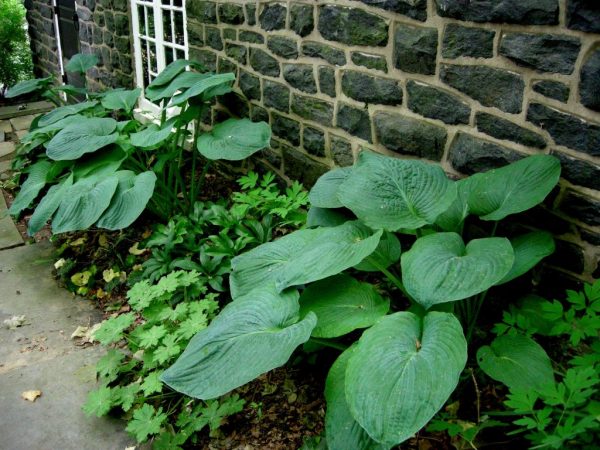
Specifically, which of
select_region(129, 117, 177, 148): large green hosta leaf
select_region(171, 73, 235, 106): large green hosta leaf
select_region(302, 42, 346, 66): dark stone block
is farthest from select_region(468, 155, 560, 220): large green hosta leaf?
select_region(129, 117, 177, 148): large green hosta leaf

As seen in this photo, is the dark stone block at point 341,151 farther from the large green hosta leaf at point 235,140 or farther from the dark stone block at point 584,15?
the dark stone block at point 584,15

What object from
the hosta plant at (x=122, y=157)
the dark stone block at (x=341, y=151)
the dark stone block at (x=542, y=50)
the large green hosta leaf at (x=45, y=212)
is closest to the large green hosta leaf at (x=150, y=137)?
the hosta plant at (x=122, y=157)

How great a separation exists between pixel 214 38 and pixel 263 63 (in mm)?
617

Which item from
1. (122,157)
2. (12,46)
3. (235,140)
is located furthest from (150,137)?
(12,46)

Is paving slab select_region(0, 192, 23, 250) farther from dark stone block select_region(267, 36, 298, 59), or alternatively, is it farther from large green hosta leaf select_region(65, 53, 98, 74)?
dark stone block select_region(267, 36, 298, 59)

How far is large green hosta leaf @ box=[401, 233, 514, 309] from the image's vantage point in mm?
1479

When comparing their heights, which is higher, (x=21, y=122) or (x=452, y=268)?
(x=452, y=268)

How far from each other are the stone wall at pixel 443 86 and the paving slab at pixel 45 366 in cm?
154

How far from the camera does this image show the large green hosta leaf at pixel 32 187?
10.2 feet

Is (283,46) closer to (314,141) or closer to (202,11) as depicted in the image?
(314,141)

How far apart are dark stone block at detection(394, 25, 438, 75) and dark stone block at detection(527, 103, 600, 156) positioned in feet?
1.63

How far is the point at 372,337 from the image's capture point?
1.51 metres

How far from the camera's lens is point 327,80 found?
2.73m

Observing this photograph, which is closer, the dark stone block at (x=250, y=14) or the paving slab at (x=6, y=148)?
the dark stone block at (x=250, y=14)
